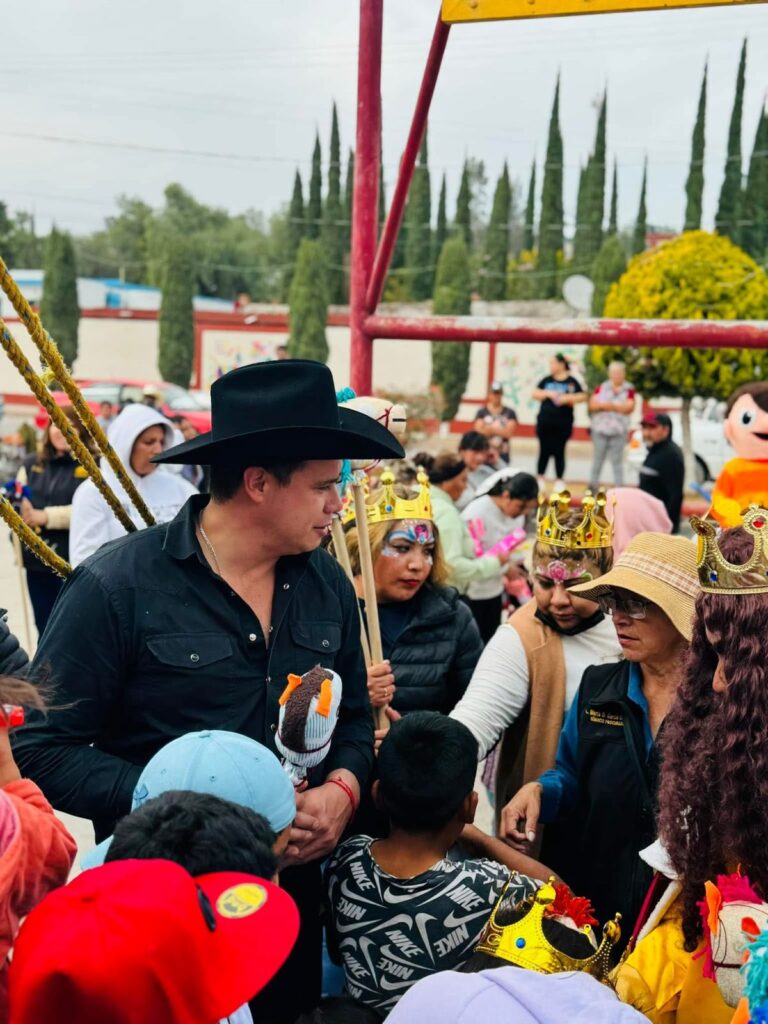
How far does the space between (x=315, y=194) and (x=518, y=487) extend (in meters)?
44.3

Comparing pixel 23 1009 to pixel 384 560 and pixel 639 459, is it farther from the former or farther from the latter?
pixel 639 459

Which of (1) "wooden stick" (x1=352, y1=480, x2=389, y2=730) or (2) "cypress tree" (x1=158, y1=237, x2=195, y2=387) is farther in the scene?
(2) "cypress tree" (x1=158, y1=237, x2=195, y2=387)

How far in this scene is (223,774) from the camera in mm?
1819

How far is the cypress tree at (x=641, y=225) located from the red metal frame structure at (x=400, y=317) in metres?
42.5

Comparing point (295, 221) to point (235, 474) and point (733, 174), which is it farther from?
point (235, 474)

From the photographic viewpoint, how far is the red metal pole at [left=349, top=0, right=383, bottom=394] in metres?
3.35

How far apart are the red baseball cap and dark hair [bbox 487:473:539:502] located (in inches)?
180

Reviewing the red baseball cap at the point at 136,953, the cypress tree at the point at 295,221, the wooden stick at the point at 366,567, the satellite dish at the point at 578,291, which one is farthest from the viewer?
the cypress tree at the point at 295,221

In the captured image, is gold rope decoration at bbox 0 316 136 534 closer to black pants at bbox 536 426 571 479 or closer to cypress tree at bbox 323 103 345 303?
black pants at bbox 536 426 571 479

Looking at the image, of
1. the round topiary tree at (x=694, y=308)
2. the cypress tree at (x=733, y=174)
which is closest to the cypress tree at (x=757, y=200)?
the cypress tree at (x=733, y=174)

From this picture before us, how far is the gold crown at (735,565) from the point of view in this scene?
182 centimetres

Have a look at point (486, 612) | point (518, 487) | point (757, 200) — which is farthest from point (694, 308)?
point (757, 200)

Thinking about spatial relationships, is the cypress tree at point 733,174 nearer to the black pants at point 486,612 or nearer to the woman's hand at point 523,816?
the black pants at point 486,612

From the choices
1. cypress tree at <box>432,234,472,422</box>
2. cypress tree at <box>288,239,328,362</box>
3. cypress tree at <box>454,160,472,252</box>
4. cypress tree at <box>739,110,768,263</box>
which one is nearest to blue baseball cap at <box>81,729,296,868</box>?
cypress tree at <box>432,234,472,422</box>
